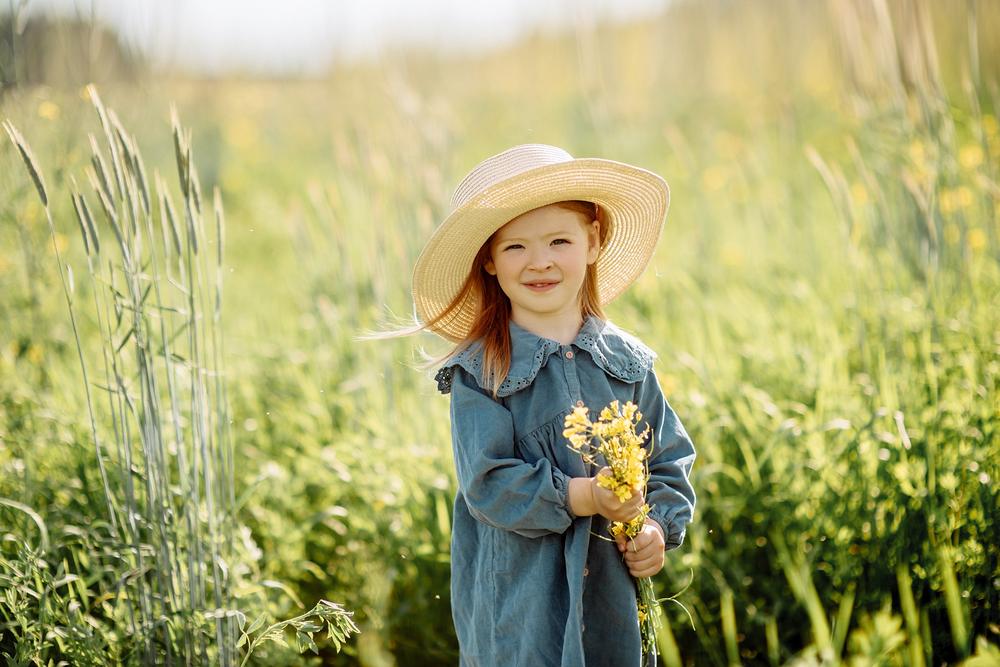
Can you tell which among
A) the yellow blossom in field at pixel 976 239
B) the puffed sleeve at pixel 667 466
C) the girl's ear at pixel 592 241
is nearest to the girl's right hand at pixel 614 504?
the puffed sleeve at pixel 667 466

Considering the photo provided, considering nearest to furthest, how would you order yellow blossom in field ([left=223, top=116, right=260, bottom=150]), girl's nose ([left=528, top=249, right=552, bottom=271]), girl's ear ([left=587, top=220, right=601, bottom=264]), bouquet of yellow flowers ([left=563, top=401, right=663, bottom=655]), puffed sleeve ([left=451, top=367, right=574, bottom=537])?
bouquet of yellow flowers ([left=563, top=401, right=663, bottom=655]) → puffed sleeve ([left=451, top=367, right=574, bottom=537]) → girl's nose ([left=528, top=249, right=552, bottom=271]) → girl's ear ([left=587, top=220, right=601, bottom=264]) → yellow blossom in field ([left=223, top=116, right=260, bottom=150])

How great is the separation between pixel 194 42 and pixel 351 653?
330 inches

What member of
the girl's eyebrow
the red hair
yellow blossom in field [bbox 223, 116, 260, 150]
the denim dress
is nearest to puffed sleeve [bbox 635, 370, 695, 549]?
the denim dress

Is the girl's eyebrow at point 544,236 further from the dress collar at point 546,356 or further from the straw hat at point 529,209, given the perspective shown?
the dress collar at point 546,356

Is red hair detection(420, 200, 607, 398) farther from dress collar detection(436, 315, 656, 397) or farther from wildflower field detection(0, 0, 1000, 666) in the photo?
wildflower field detection(0, 0, 1000, 666)

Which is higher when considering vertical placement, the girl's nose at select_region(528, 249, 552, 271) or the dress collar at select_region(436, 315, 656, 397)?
the girl's nose at select_region(528, 249, 552, 271)

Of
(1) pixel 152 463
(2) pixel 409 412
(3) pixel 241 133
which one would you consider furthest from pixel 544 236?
(3) pixel 241 133

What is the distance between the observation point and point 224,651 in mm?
1972

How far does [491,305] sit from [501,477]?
0.40 metres

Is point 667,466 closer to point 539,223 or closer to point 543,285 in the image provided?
point 543,285

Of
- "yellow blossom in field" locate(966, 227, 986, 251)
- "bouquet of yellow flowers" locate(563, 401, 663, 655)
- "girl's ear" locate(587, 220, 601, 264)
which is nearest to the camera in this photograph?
"bouquet of yellow flowers" locate(563, 401, 663, 655)

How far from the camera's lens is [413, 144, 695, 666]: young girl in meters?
1.65

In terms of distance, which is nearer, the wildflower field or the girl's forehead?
the girl's forehead

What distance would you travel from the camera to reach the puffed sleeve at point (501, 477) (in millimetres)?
1612
